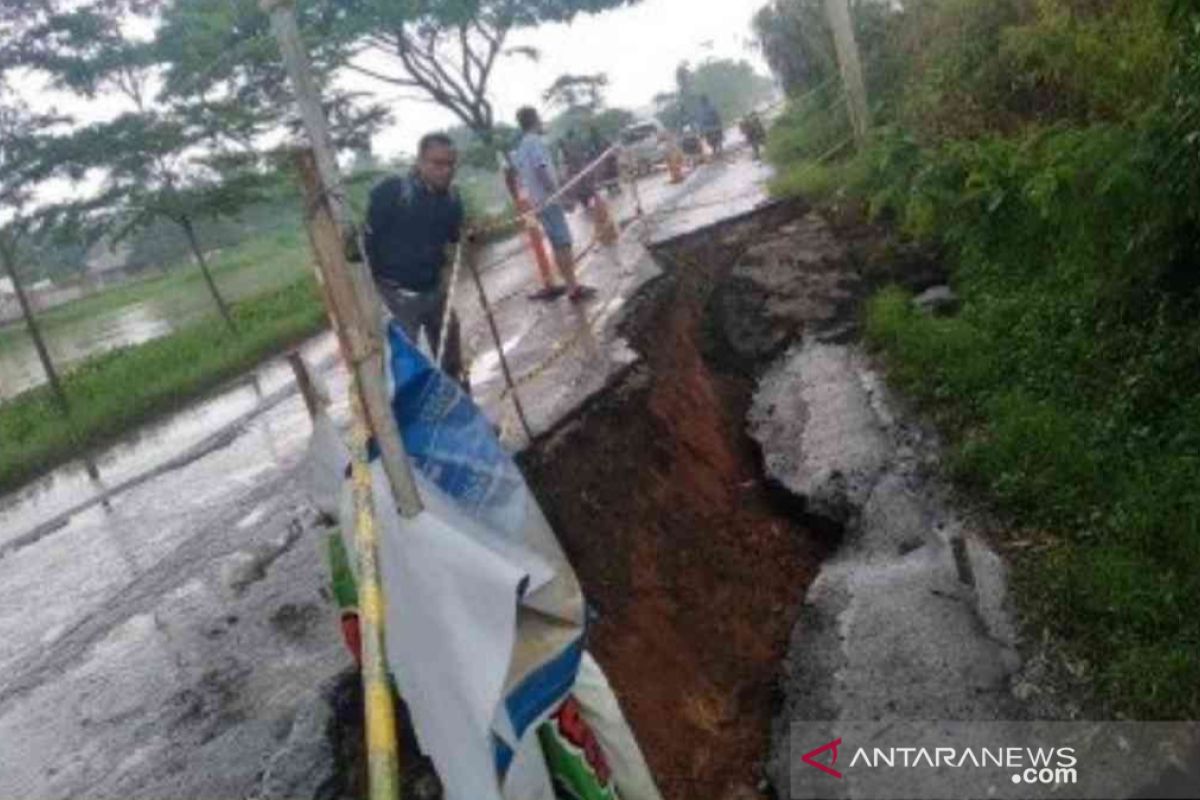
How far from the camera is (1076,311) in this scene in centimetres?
596

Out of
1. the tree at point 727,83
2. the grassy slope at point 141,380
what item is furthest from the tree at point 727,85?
the grassy slope at point 141,380

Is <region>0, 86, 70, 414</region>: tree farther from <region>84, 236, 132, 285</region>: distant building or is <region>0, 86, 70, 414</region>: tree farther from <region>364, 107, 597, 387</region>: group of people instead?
<region>84, 236, 132, 285</region>: distant building

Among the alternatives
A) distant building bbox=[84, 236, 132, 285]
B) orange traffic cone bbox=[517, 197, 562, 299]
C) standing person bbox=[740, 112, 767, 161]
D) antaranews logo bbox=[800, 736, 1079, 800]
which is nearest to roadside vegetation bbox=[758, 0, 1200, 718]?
antaranews logo bbox=[800, 736, 1079, 800]

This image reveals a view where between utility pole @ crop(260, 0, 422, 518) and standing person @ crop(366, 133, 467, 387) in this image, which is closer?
utility pole @ crop(260, 0, 422, 518)

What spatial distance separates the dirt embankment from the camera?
4336 mm

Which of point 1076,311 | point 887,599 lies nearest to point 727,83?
point 1076,311

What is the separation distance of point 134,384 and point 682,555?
9.65m

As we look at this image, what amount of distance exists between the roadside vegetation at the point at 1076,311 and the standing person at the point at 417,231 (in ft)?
9.48

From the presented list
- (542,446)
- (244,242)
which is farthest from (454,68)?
(244,242)

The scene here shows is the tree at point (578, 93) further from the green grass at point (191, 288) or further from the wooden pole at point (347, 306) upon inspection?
the wooden pole at point (347, 306)

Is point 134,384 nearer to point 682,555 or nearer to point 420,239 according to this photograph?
point 420,239

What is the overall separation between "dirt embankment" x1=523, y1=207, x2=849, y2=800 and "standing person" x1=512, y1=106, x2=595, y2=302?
1.15 metres

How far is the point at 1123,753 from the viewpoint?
3.03m

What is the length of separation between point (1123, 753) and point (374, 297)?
2.51 meters
